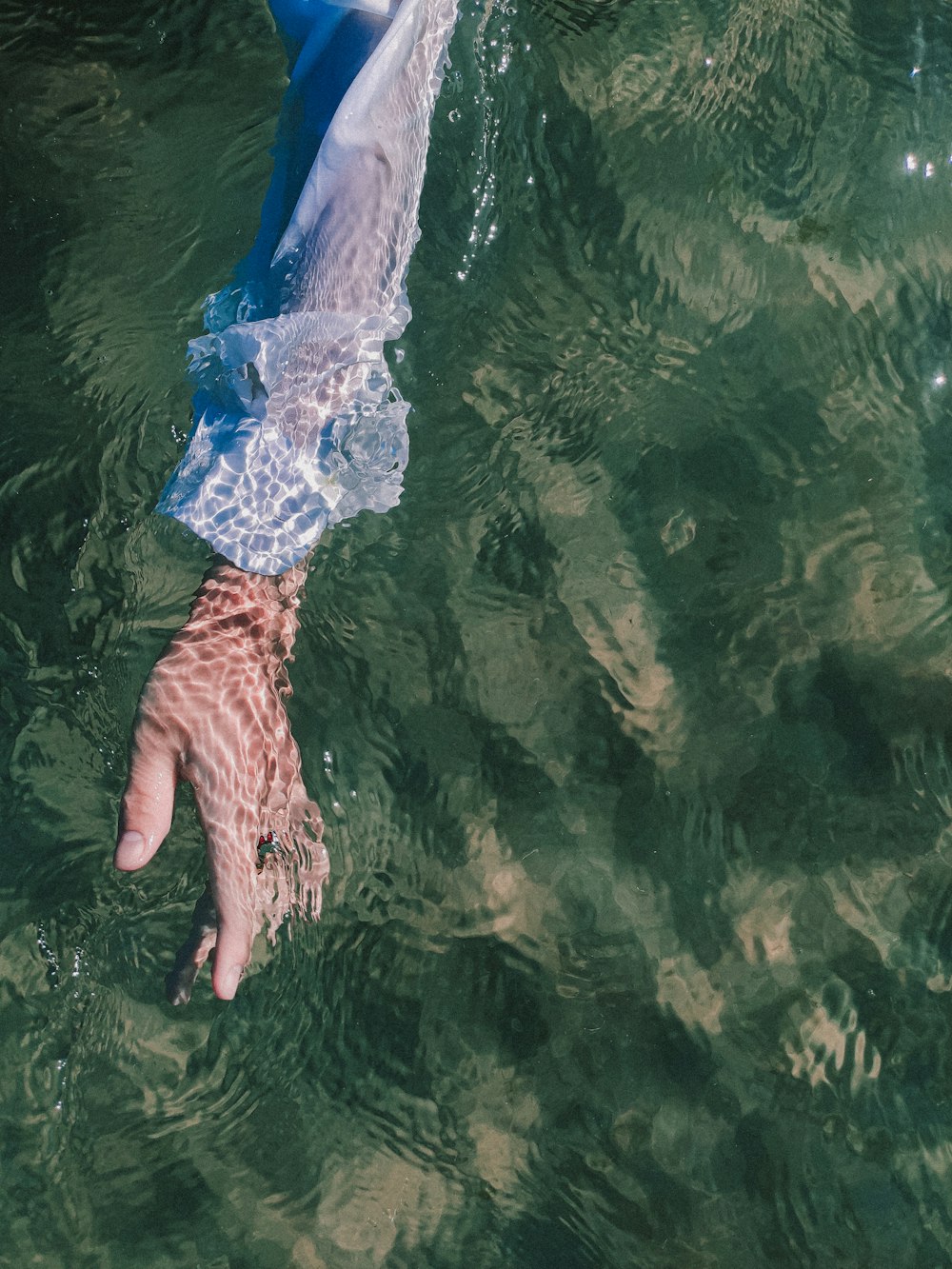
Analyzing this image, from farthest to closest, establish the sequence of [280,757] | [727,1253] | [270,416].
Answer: [727,1253] → [280,757] → [270,416]

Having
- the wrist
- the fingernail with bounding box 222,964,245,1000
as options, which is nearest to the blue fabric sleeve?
the wrist

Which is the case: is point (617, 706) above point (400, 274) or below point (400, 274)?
below

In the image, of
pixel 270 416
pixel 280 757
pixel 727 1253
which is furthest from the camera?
pixel 727 1253

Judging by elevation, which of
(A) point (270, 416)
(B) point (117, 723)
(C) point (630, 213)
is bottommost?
(B) point (117, 723)

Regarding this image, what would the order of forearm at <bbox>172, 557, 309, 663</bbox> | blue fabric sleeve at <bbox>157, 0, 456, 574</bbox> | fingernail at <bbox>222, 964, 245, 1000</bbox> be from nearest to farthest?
1. fingernail at <bbox>222, 964, 245, 1000</bbox>
2. blue fabric sleeve at <bbox>157, 0, 456, 574</bbox>
3. forearm at <bbox>172, 557, 309, 663</bbox>

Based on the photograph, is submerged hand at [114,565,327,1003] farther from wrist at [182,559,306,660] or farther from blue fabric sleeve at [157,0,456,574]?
blue fabric sleeve at [157,0,456,574]

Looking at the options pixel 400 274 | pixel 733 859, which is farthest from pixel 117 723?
pixel 733 859

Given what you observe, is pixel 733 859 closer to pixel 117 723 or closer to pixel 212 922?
pixel 212 922

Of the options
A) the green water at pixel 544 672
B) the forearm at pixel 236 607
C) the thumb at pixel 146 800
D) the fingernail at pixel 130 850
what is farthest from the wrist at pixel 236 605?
the green water at pixel 544 672

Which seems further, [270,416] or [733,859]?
[733,859]
